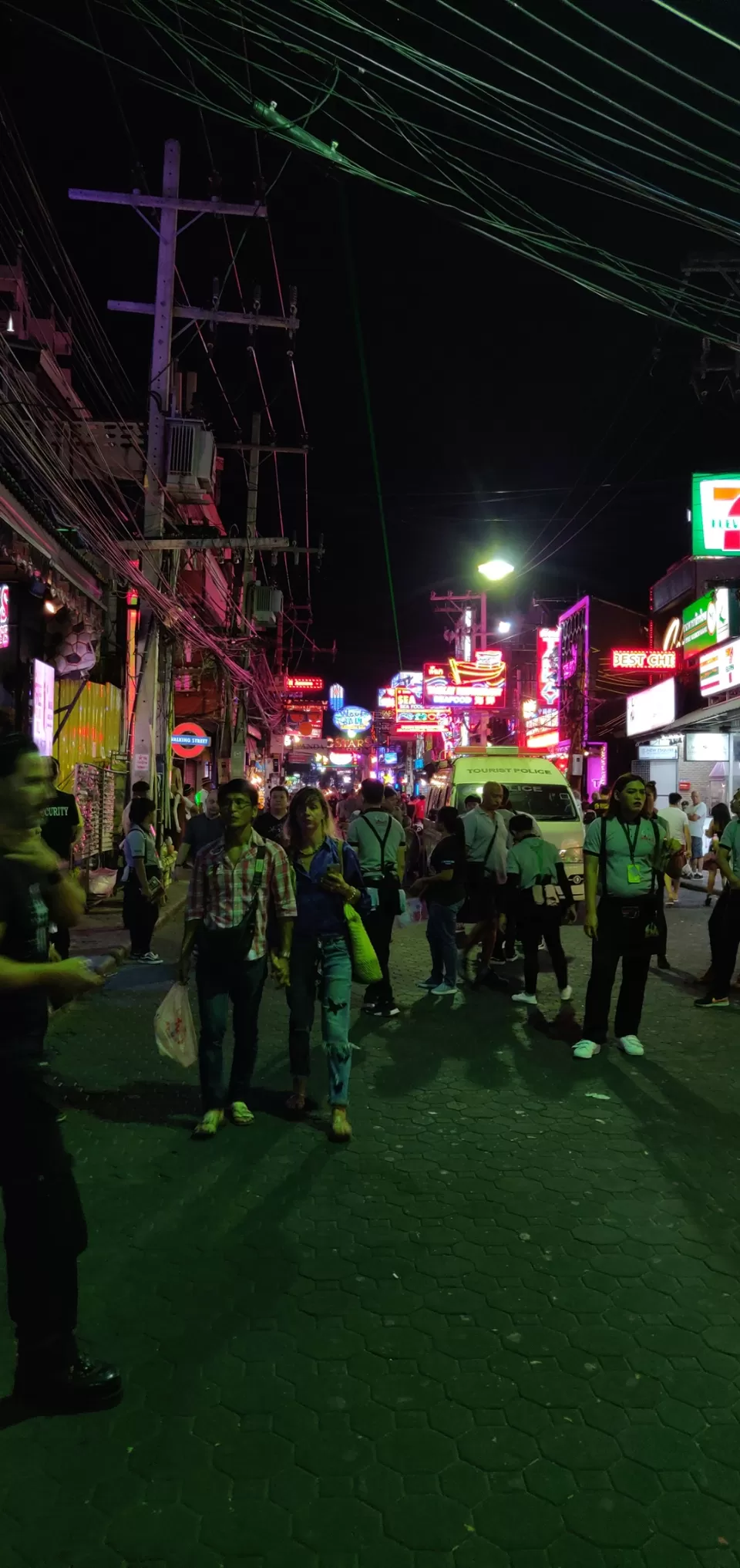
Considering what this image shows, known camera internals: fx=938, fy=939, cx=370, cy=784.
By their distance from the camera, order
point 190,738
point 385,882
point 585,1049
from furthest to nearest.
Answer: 1. point 190,738
2. point 385,882
3. point 585,1049

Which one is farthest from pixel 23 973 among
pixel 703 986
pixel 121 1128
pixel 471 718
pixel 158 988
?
pixel 471 718

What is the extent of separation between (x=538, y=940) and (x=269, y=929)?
12.3 ft

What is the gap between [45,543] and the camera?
34.7 ft

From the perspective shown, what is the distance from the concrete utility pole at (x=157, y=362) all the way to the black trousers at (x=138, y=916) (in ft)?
21.3

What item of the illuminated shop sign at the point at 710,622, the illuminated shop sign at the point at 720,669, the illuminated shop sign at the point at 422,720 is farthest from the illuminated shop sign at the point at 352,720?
the illuminated shop sign at the point at 720,669

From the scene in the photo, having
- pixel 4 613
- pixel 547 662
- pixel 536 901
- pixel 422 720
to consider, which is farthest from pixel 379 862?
pixel 547 662

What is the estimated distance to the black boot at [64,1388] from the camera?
283cm

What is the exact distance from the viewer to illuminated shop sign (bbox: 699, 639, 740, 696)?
20.3m

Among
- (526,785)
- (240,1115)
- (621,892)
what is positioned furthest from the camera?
(526,785)

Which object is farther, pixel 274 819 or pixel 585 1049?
pixel 274 819

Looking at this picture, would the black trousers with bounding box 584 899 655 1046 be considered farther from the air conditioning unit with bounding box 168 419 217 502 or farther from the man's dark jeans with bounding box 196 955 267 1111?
the air conditioning unit with bounding box 168 419 217 502

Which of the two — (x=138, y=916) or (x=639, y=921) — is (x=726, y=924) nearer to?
(x=639, y=921)

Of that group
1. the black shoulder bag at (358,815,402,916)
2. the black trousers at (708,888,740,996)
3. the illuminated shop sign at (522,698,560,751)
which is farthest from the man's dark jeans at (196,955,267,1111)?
the illuminated shop sign at (522,698,560,751)

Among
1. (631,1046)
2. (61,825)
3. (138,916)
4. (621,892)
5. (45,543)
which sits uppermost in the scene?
(45,543)
